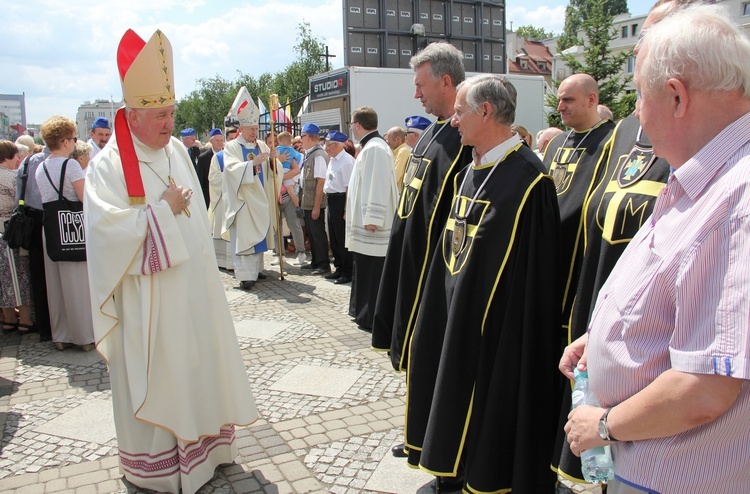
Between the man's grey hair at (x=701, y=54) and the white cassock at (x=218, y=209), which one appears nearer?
the man's grey hair at (x=701, y=54)

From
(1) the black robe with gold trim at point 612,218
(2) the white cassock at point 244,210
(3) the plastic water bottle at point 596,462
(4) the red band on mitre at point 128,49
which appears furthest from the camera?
(2) the white cassock at point 244,210

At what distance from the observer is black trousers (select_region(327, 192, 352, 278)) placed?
789 centimetres

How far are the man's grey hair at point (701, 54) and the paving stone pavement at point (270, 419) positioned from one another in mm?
2369

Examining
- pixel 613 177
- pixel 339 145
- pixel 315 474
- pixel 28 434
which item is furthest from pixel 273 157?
pixel 613 177

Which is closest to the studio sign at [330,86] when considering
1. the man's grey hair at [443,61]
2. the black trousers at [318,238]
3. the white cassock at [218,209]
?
the white cassock at [218,209]

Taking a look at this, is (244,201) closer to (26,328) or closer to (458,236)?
(26,328)

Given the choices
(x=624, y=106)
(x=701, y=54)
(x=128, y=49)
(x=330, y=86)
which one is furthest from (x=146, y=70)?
(x=624, y=106)

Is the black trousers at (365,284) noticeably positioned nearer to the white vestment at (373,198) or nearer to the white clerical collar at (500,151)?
the white vestment at (373,198)

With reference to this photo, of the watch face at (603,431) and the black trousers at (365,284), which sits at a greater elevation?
the watch face at (603,431)

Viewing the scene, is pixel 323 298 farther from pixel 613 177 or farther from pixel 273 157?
pixel 613 177

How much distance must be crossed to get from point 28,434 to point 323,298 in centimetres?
377

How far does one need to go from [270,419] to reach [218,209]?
5413 millimetres

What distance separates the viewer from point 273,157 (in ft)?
26.7

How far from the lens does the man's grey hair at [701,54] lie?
1257 mm
